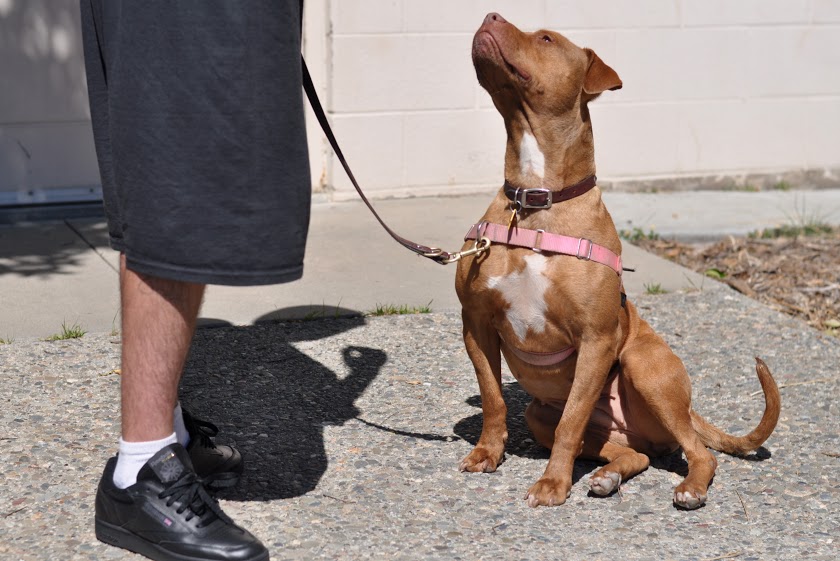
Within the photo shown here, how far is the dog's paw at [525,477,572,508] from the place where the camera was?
10.2 feet

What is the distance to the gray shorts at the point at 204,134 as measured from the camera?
2496 mm

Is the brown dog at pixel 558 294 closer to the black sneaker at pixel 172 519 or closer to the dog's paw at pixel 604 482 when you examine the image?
the dog's paw at pixel 604 482

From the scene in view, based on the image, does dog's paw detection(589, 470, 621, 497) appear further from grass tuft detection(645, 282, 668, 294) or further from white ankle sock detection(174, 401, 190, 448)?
grass tuft detection(645, 282, 668, 294)

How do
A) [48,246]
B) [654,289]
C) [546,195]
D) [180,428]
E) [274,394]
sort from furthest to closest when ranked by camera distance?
[48,246]
[654,289]
[274,394]
[546,195]
[180,428]

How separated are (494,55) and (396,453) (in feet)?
4.26

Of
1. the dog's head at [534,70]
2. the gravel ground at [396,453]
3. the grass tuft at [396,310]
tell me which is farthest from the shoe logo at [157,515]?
the grass tuft at [396,310]

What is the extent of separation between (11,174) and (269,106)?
4.34m

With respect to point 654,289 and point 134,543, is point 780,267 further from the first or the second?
point 134,543

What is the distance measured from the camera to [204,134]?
8.30 ft

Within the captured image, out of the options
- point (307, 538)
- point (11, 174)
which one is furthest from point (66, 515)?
point (11, 174)

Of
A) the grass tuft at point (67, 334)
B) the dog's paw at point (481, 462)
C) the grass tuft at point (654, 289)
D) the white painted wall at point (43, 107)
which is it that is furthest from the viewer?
the white painted wall at point (43, 107)

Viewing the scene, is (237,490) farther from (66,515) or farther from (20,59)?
(20,59)

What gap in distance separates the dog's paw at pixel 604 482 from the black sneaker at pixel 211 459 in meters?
1.06

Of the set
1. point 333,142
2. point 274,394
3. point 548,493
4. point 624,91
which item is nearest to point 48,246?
point 274,394
